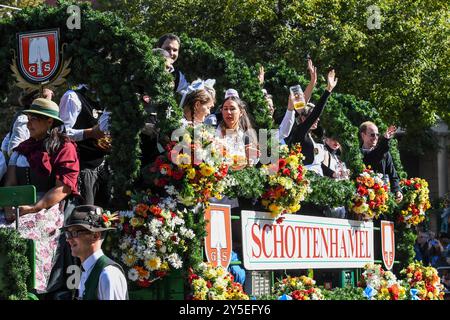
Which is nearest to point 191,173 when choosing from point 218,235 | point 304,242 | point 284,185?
point 218,235

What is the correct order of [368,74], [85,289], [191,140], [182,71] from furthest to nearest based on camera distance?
[368,74] < [182,71] < [191,140] < [85,289]

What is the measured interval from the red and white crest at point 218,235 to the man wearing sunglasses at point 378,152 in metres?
4.21

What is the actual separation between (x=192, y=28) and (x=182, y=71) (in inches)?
539

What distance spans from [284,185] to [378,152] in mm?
3615

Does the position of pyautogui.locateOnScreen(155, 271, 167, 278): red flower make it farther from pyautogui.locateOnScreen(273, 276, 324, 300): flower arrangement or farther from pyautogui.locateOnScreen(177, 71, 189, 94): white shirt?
Result: pyautogui.locateOnScreen(177, 71, 189, 94): white shirt

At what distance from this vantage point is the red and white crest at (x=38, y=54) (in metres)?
7.64

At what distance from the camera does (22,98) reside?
8102 millimetres

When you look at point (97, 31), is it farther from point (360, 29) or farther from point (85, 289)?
point (360, 29)

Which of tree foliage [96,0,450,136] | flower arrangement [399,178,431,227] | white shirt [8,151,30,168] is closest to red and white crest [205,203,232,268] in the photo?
white shirt [8,151,30,168]

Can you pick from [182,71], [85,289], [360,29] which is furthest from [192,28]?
[85,289]

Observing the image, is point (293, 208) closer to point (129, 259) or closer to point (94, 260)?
point (129, 259)

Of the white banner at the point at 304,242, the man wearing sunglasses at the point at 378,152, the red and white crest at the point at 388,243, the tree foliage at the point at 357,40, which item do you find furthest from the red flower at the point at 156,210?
the tree foliage at the point at 357,40

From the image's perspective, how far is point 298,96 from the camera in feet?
32.5

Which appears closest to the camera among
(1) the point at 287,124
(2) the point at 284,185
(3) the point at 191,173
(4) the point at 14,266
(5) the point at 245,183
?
(4) the point at 14,266
